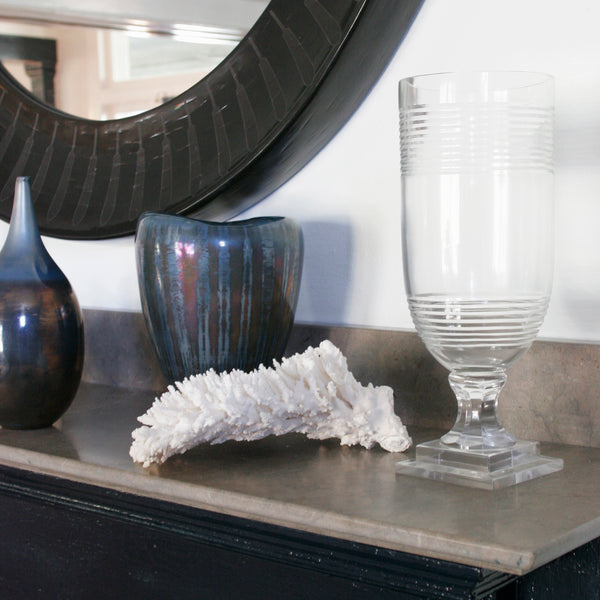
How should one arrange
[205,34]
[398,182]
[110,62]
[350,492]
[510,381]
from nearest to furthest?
[350,492], [510,381], [398,182], [205,34], [110,62]

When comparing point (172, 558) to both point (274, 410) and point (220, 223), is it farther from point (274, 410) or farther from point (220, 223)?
point (220, 223)

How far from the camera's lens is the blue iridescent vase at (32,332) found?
0.86 m

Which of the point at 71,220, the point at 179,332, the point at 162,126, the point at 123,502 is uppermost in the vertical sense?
the point at 162,126

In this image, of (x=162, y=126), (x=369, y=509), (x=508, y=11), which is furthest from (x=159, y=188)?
(x=369, y=509)

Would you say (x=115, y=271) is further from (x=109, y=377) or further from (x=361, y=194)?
(x=361, y=194)

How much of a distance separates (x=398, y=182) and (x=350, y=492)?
0.37m

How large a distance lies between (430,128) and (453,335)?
15cm

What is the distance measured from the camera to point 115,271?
117 cm

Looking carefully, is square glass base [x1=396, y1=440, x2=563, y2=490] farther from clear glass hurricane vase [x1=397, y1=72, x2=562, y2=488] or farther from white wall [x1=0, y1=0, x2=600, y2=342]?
white wall [x1=0, y1=0, x2=600, y2=342]

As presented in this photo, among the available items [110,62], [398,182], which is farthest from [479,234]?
[110,62]

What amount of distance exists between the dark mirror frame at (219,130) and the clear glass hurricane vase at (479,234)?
0.72 feet

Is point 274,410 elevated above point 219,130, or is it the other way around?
point 219,130

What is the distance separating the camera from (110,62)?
1117mm

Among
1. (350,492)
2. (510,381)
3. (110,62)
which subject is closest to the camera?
(350,492)
